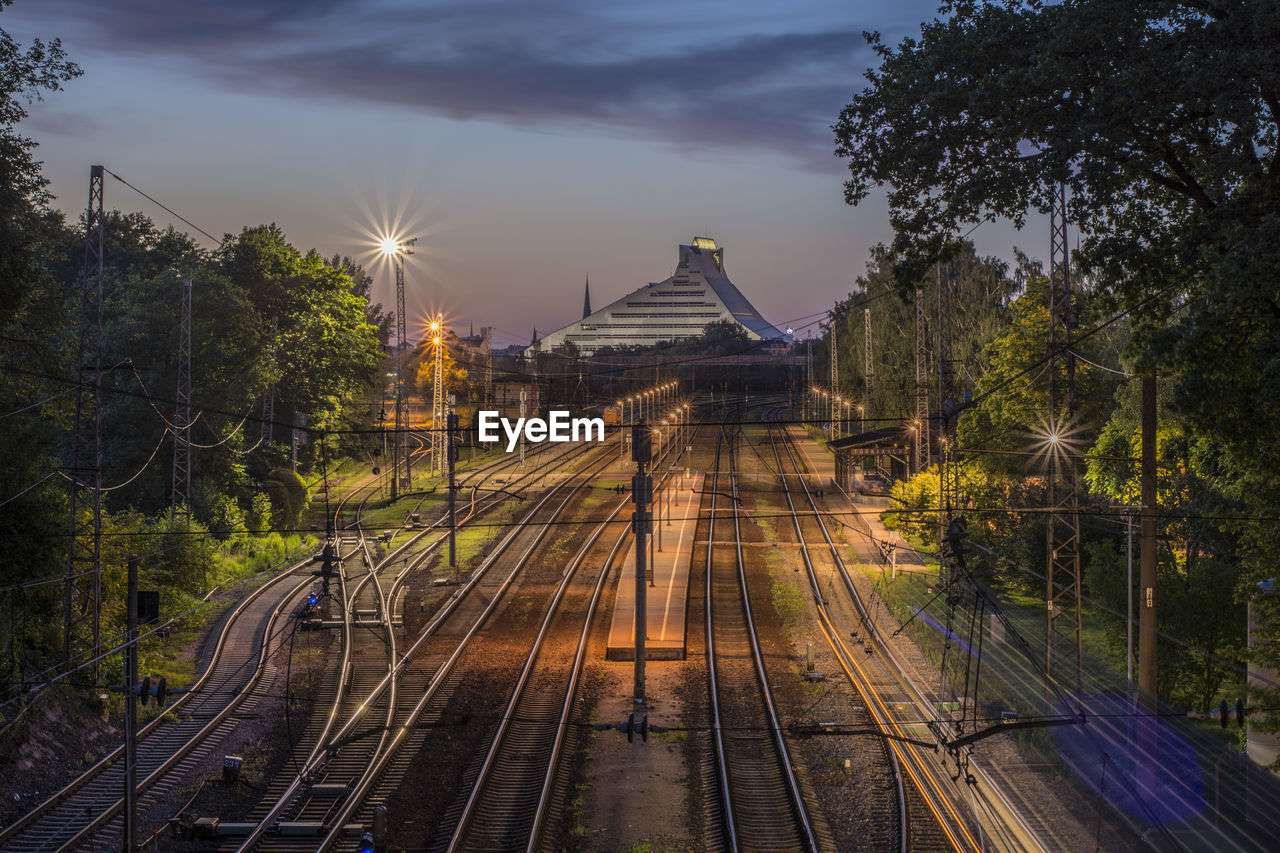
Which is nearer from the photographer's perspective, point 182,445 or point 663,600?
point 663,600

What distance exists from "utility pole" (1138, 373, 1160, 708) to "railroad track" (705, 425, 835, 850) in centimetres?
503

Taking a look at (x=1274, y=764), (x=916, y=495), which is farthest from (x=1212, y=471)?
(x=1274, y=764)

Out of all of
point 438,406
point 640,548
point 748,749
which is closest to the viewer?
point 748,749

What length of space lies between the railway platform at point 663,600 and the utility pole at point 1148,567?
8.46 meters

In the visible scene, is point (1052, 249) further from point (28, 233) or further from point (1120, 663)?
point (28, 233)

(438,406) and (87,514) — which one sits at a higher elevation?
(438,406)

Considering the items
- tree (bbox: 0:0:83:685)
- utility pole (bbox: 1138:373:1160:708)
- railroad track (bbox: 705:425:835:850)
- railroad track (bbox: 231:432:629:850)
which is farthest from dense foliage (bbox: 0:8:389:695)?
utility pole (bbox: 1138:373:1160:708)

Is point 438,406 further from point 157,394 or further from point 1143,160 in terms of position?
point 1143,160

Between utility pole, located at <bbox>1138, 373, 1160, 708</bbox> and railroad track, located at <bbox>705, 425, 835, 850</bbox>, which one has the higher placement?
utility pole, located at <bbox>1138, 373, 1160, 708</bbox>

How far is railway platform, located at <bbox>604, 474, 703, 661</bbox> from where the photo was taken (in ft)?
73.8

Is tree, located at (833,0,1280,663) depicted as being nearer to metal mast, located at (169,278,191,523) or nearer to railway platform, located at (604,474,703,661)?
railway platform, located at (604,474,703,661)

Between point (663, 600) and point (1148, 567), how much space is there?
14803 millimetres

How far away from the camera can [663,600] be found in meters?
27.3

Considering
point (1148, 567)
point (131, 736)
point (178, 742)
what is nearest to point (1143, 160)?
point (1148, 567)
